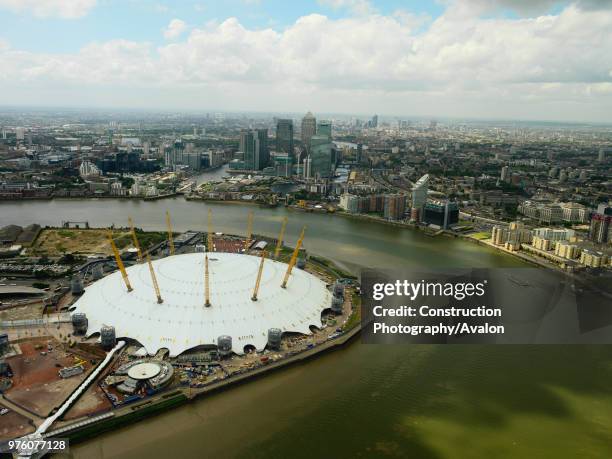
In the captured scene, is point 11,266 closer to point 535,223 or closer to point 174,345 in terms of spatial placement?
point 174,345

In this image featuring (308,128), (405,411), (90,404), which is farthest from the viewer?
(308,128)

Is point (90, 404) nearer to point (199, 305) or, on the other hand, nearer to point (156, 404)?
point (156, 404)

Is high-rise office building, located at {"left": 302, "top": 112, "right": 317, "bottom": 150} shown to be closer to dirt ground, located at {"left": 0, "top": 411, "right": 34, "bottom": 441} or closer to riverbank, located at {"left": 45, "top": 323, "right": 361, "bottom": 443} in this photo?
riverbank, located at {"left": 45, "top": 323, "right": 361, "bottom": 443}

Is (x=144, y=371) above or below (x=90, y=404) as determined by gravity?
above

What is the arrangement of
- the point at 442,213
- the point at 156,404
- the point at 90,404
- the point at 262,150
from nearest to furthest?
the point at 90,404, the point at 156,404, the point at 442,213, the point at 262,150

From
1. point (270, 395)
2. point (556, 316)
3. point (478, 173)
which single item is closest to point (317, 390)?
point (270, 395)

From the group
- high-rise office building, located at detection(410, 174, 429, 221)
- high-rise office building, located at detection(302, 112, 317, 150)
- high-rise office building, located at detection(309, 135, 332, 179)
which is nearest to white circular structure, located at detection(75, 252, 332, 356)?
high-rise office building, located at detection(410, 174, 429, 221)

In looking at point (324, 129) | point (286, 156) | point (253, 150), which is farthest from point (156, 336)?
point (324, 129)
